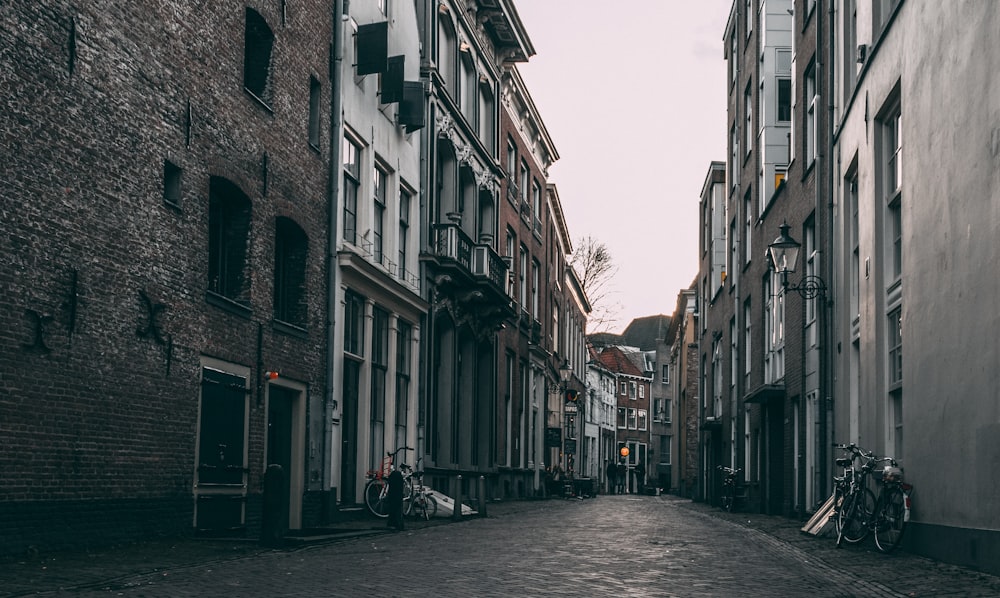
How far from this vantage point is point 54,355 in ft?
39.3

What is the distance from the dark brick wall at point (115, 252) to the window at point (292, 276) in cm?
131

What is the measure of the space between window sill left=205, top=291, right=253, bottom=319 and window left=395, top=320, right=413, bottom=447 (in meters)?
7.89

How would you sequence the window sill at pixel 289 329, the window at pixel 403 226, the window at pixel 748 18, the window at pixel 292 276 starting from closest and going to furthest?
the window sill at pixel 289 329
the window at pixel 292 276
the window at pixel 403 226
the window at pixel 748 18

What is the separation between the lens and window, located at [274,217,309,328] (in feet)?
63.6

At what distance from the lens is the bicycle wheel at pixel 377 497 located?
2155 centimetres

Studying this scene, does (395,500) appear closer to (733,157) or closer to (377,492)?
(377,492)

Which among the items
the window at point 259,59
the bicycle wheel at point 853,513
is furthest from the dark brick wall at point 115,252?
the bicycle wheel at point 853,513

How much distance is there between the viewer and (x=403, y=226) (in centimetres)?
2591

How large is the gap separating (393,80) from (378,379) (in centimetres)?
572

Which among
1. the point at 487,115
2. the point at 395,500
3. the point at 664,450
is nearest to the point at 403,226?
the point at 395,500

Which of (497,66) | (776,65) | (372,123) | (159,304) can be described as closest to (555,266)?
(497,66)

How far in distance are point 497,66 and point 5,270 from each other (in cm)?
2593

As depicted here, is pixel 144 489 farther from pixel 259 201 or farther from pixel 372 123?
pixel 372 123

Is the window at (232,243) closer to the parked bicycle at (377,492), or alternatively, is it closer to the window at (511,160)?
the parked bicycle at (377,492)
